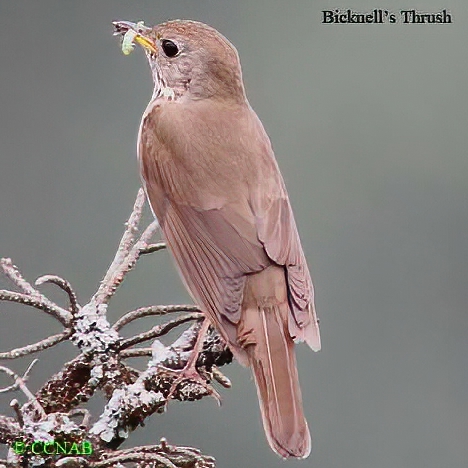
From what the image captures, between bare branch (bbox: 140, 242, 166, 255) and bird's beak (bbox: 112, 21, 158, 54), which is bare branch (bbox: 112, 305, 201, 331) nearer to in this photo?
bare branch (bbox: 140, 242, 166, 255)

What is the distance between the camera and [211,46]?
Result: 5.65ft

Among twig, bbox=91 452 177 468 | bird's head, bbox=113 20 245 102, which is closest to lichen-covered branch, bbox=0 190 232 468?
twig, bbox=91 452 177 468

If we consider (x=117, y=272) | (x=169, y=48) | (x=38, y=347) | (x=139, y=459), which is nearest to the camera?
(x=139, y=459)

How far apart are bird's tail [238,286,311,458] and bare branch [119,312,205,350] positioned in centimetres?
12

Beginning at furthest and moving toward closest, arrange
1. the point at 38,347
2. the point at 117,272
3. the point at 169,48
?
the point at 169,48 < the point at 117,272 < the point at 38,347

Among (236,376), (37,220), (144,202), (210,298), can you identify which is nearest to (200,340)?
(210,298)

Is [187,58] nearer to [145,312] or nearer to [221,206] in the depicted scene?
[221,206]

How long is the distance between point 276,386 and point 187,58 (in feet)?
2.11

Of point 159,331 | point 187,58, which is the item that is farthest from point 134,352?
point 187,58

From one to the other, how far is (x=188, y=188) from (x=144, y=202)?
0.45ft

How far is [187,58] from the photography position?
1.73 m

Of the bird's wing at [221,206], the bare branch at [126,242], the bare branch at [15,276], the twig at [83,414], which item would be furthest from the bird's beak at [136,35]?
the twig at [83,414]

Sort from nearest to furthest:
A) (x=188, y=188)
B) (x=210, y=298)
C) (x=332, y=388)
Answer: (x=210, y=298) < (x=188, y=188) < (x=332, y=388)

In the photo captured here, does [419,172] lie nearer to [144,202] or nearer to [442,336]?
[442,336]
